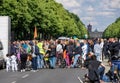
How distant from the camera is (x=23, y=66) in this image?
3478 cm

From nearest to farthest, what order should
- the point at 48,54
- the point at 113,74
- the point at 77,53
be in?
1. the point at 113,74
2. the point at 48,54
3. the point at 77,53

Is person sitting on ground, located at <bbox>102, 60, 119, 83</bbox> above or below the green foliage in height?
below

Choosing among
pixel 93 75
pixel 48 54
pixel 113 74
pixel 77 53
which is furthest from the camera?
pixel 77 53

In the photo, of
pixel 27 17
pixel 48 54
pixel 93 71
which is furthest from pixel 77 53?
pixel 27 17

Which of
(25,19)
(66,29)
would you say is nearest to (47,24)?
(25,19)

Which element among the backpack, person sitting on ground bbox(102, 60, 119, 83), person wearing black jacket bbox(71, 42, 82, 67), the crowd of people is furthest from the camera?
person wearing black jacket bbox(71, 42, 82, 67)

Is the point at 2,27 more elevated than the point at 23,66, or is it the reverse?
the point at 2,27

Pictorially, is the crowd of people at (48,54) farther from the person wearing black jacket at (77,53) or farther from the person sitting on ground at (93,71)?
the person sitting on ground at (93,71)

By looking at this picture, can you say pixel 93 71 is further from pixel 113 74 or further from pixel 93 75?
pixel 113 74

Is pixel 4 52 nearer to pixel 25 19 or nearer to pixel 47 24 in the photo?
pixel 25 19

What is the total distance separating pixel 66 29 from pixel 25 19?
75876 mm

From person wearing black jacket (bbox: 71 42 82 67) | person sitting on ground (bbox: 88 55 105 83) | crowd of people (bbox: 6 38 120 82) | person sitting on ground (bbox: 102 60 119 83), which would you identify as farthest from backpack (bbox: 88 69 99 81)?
person wearing black jacket (bbox: 71 42 82 67)

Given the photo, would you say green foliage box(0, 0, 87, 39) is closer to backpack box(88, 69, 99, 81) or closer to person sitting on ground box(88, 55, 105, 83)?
person sitting on ground box(88, 55, 105, 83)

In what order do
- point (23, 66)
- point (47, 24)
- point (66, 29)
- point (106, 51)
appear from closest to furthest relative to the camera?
1. point (23, 66)
2. point (106, 51)
3. point (47, 24)
4. point (66, 29)
